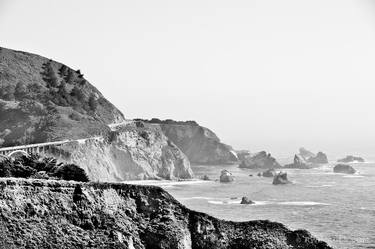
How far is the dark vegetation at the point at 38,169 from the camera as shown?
117ft

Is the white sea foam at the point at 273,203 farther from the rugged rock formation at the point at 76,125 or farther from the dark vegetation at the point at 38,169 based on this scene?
the dark vegetation at the point at 38,169

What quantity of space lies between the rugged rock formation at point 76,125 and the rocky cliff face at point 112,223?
187ft

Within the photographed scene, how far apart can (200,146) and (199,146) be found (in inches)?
11.0

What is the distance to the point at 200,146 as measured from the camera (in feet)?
583

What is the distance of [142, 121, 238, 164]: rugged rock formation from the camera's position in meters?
176

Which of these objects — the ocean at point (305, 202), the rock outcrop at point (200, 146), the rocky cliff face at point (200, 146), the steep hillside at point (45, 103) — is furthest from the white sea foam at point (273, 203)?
the rocky cliff face at point (200, 146)

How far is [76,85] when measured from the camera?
445ft

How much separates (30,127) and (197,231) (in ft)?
231

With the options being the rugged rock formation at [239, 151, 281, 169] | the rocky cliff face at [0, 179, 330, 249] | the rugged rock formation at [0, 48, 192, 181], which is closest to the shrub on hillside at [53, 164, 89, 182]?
the rocky cliff face at [0, 179, 330, 249]

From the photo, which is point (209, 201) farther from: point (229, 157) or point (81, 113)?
point (229, 157)

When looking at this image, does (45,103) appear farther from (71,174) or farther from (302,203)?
(71,174)

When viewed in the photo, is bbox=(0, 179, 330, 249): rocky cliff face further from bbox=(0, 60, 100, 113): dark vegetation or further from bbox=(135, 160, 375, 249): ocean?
bbox=(0, 60, 100, 113): dark vegetation

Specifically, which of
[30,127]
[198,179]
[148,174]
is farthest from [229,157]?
[30,127]

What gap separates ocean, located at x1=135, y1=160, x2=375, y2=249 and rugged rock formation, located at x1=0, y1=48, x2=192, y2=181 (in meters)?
8.02
